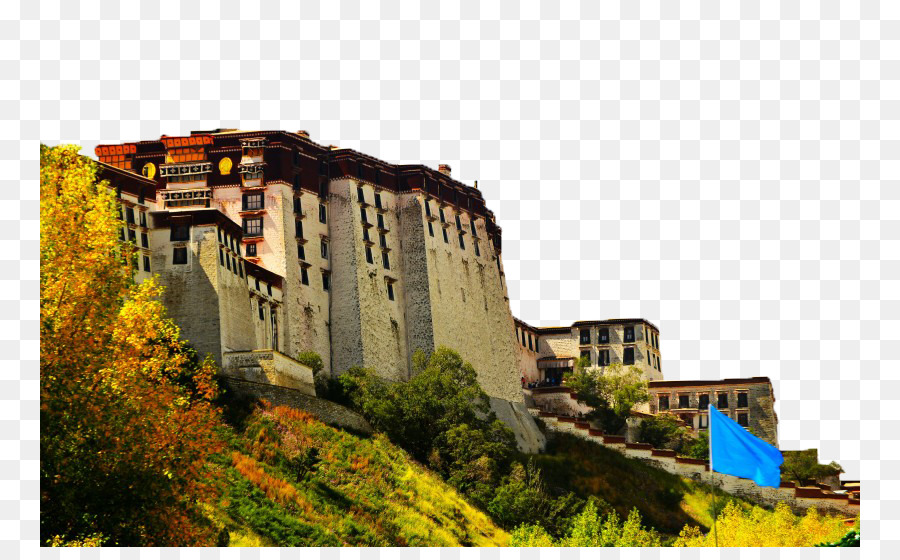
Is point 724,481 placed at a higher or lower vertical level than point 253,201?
lower

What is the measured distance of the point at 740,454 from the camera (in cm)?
4112

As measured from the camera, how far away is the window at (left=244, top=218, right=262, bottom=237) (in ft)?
292

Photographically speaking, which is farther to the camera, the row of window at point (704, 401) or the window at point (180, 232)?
the row of window at point (704, 401)

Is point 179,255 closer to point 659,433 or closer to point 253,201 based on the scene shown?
point 253,201

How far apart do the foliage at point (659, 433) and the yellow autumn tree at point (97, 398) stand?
66.4 m

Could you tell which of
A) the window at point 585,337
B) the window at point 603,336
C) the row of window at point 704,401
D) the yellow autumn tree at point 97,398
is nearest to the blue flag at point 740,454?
the yellow autumn tree at point 97,398

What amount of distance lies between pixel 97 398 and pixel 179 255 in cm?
3508

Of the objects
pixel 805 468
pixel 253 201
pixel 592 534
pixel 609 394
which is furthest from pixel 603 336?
pixel 592 534

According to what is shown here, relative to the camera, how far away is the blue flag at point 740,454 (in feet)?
133

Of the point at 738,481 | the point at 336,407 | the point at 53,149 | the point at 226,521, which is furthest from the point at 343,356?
the point at 53,149

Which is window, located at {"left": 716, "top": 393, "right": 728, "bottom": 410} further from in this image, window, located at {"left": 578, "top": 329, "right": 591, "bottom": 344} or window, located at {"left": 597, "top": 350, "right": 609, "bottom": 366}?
window, located at {"left": 578, "top": 329, "right": 591, "bottom": 344}

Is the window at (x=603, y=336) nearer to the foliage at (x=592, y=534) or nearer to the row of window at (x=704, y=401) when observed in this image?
the row of window at (x=704, y=401)

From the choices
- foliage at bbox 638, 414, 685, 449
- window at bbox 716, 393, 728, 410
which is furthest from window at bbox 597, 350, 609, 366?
foliage at bbox 638, 414, 685, 449

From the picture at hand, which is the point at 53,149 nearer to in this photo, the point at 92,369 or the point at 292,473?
the point at 92,369
